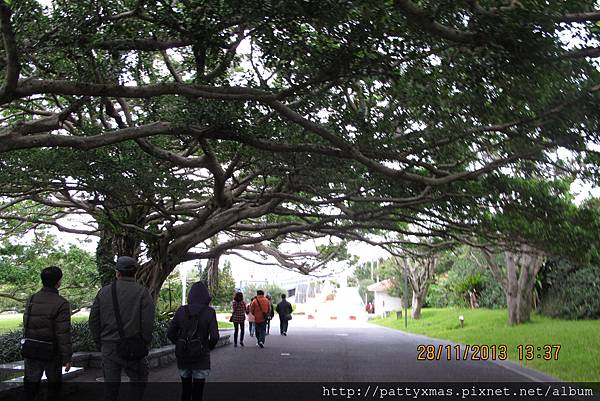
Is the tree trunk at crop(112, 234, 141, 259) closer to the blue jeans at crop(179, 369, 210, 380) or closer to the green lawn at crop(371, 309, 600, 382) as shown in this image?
the blue jeans at crop(179, 369, 210, 380)

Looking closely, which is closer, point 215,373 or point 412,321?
point 215,373

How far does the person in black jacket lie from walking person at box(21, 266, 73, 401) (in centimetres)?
104

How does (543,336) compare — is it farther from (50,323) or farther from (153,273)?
(50,323)

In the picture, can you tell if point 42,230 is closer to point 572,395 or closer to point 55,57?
point 55,57

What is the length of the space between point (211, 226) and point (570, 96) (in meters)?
8.47

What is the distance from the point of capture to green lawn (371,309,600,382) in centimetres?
1054

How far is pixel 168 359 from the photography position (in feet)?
38.1

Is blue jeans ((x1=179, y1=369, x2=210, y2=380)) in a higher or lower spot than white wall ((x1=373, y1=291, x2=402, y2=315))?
higher

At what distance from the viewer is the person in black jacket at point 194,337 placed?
5988mm

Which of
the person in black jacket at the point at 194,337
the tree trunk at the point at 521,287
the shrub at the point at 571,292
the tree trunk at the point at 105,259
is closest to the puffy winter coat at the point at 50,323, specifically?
the person in black jacket at the point at 194,337

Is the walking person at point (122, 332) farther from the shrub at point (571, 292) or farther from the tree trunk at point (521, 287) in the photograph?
the shrub at point (571, 292)

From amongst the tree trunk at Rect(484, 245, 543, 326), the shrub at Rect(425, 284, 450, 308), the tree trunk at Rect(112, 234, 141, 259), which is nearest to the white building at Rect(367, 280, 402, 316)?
the shrub at Rect(425, 284, 450, 308)

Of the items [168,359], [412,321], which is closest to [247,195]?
[168,359]

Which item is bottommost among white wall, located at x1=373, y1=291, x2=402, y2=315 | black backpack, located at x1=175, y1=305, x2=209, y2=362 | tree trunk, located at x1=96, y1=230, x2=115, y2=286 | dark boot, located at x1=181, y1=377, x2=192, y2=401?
white wall, located at x1=373, y1=291, x2=402, y2=315
